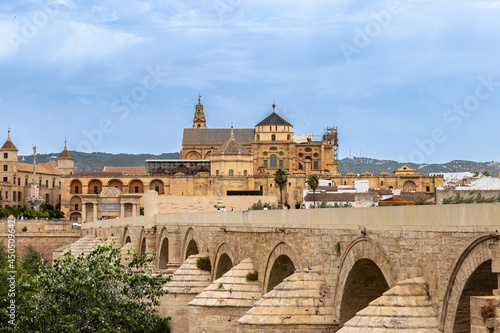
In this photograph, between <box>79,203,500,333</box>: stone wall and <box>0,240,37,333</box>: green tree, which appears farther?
<box>0,240,37,333</box>: green tree

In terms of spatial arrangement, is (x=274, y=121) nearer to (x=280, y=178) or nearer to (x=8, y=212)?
(x=280, y=178)

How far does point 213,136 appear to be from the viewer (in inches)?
4417

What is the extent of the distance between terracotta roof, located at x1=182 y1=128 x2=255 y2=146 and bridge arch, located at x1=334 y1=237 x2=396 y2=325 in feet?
314

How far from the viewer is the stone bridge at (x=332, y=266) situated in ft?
31.8

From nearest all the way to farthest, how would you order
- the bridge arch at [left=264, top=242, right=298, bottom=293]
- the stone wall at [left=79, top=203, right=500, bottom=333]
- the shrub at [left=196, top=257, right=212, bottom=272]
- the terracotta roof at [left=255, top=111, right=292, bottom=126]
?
the stone wall at [left=79, top=203, right=500, bottom=333], the bridge arch at [left=264, top=242, right=298, bottom=293], the shrub at [left=196, top=257, right=212, bottom=272], the terracotta roof at [left=255, top=111, right=292, bottom=126]

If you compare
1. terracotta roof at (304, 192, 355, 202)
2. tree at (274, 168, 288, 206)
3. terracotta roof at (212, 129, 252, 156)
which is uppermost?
terracotta roof at (212, 129, 252, 156)

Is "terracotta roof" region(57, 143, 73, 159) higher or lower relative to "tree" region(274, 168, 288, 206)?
higher

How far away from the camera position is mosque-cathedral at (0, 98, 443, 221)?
9544 centimetres

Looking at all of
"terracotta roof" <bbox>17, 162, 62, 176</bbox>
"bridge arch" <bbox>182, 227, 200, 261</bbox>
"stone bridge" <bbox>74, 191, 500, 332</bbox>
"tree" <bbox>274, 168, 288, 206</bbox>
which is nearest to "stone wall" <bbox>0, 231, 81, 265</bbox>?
"tree" <bbox>274, 168, 288, 206</bbox>

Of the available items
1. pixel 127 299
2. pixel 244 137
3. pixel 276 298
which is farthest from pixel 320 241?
pixel 244 137

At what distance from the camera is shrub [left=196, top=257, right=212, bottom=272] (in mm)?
24875

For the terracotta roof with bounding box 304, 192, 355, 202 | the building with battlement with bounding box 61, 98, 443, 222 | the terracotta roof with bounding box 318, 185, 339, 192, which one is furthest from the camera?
the building with battlement with bounding box 61, 98, 443, 222

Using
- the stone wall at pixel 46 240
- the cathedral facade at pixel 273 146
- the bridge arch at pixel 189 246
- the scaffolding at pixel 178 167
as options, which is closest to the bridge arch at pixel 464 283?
the bridge arch at pixel 189 246

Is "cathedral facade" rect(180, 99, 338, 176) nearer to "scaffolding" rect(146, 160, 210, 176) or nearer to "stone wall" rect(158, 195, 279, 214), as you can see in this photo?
"scaffolding" rect(146, 160, 210, 176)
